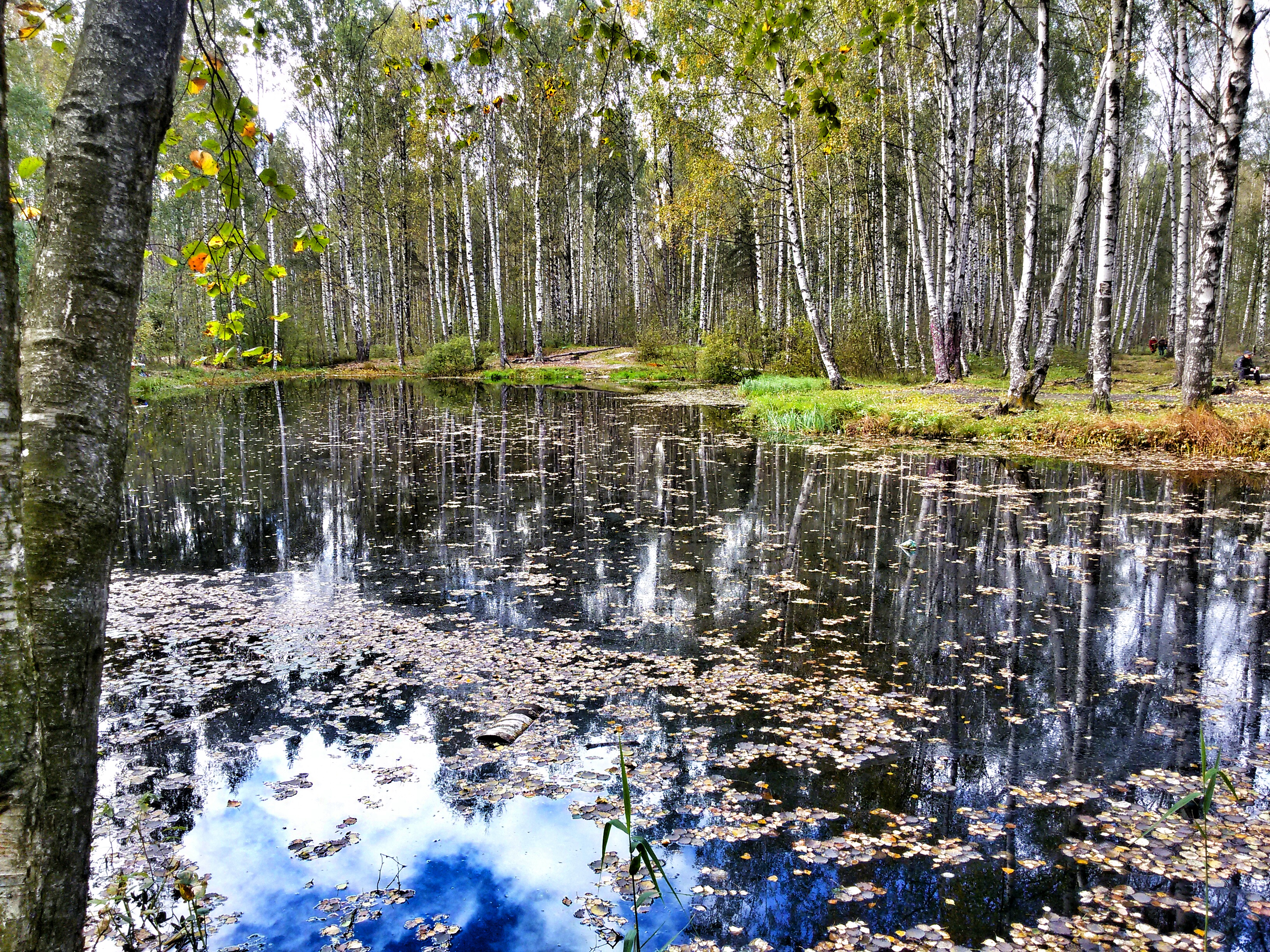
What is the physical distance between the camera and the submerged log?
13.3 feet

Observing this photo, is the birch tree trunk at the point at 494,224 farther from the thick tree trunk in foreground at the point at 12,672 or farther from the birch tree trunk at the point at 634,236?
the thick tree trunk in foreground at the point at 12,672

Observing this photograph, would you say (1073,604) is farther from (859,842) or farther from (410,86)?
(410,86)

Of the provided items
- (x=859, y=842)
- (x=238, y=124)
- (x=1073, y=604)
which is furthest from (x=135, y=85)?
(x=1073, y=604)

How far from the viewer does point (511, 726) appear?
13.7ft

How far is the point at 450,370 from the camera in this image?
34906 millimetres

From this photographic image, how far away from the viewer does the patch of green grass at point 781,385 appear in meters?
21.4

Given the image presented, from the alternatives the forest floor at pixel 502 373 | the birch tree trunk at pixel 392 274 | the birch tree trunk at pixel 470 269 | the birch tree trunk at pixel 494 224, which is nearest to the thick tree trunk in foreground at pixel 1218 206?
the forest floor at pixel 502 373

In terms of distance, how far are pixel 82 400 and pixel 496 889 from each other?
2.37 meters

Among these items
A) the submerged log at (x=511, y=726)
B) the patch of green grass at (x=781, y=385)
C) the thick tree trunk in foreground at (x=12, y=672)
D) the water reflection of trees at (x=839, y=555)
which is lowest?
the submerged log at (x=511, y=726)

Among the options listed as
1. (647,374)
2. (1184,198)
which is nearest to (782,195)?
(647,374)

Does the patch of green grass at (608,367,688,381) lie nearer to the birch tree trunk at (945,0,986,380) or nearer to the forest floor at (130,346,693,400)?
the forest floor at (130,346,693,400)

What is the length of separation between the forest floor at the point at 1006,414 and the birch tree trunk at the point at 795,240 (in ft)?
3.01

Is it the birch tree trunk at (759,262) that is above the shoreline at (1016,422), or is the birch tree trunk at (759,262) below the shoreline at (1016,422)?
above

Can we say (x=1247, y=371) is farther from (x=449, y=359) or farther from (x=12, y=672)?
(x=449, y=359)
